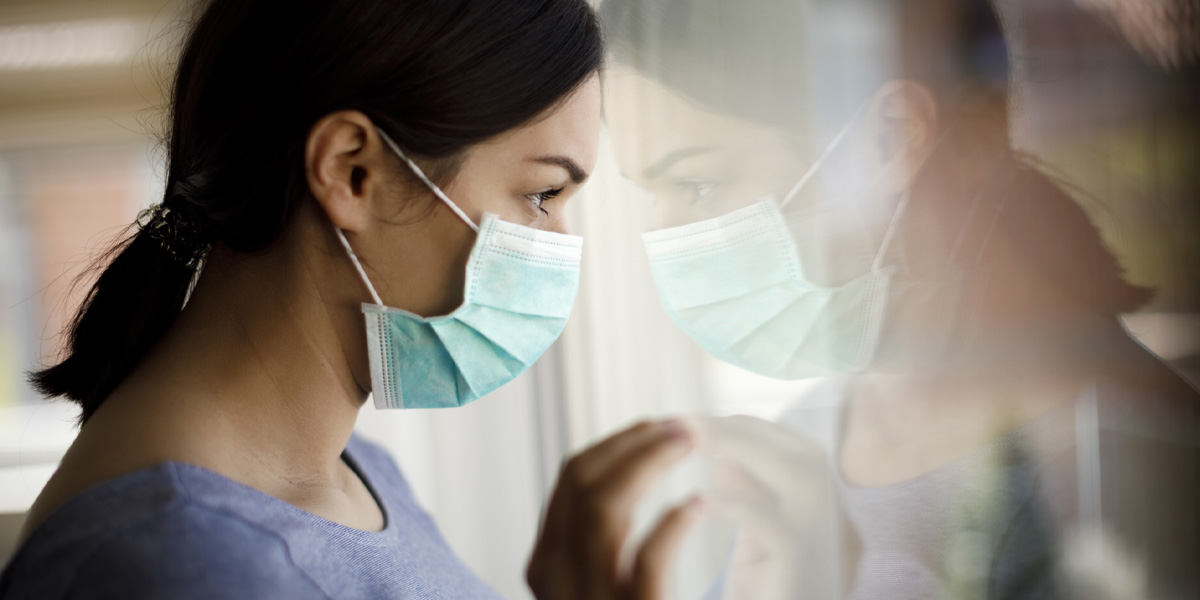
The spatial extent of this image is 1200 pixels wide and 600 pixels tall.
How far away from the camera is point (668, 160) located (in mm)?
859

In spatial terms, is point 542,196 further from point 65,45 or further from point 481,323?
point 65,45

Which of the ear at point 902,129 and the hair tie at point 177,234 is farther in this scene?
the hair tie at point 177,234

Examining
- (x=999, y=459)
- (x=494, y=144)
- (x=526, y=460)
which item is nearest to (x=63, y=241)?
(x=526, y=460)

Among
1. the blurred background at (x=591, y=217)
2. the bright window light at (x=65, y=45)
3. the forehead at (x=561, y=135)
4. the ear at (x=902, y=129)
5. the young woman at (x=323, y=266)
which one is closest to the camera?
the blurred background at (x=591, y=217)

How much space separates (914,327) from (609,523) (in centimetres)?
29

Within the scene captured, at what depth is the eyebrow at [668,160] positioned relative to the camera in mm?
811

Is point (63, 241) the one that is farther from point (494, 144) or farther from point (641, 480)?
point (641, 480)

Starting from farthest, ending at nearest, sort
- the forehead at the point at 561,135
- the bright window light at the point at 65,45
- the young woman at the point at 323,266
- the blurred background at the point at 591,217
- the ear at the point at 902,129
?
the bright window light at the point at 65,45, the forehead at the point at 561,135, the young woman at the point at 323,266, the ear at the point at 902,129, the blurred background at the point at 591,217

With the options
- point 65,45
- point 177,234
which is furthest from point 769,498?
point 65,45

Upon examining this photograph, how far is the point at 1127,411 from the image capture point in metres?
0.45

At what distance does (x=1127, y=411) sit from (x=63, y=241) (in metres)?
2.42

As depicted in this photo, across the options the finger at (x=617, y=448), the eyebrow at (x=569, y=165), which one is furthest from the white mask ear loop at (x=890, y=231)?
the eyebrow at (x=569, y=165)

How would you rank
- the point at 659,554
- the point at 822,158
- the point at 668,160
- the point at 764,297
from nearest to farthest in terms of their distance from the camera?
the point at 659,554 < the point at 822,158 < the point at 764,297 < the point at 668,160

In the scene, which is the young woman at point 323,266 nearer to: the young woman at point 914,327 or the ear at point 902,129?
the young woman at point 914,327
